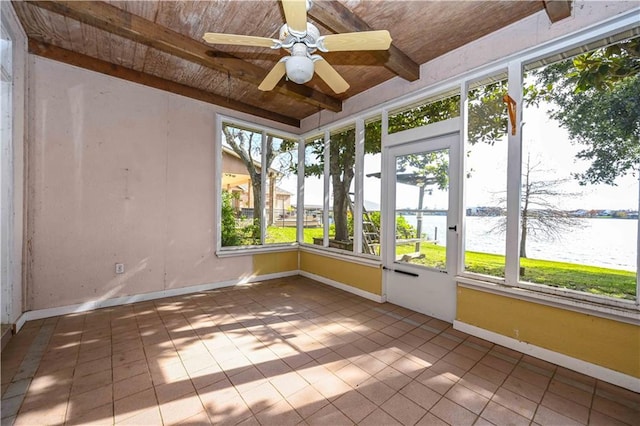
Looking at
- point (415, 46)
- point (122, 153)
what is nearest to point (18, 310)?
point (122, 153)

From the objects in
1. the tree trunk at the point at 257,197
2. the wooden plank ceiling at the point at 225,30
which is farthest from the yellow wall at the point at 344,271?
the wooden plank ceiling at the point at 225,30

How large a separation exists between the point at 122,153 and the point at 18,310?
195 centimetres

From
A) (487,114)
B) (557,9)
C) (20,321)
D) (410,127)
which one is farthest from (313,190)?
(20,321)

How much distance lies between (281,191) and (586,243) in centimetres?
409

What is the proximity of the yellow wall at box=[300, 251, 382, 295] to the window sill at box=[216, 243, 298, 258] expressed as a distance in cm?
32

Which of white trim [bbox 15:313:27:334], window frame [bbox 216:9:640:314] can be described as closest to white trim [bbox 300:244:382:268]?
window frame [bbox 216:9:640:314]

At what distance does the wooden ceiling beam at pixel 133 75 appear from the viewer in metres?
2.86

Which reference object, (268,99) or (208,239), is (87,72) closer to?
(268,99)

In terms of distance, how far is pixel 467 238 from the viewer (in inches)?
111

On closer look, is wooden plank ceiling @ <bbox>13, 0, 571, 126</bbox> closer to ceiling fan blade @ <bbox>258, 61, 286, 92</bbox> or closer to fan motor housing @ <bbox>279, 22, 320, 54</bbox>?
fan motor housing @ <bbox>279, 22, 320, 54</bbox>

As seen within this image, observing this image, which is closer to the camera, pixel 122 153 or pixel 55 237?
pixel 55 237

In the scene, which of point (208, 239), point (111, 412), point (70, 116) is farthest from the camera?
point (208, 239)

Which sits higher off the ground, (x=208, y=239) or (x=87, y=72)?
(x=87, y=72)

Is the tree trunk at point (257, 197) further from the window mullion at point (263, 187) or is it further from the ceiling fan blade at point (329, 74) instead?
the ceiling fan blade at point (329, 74)
